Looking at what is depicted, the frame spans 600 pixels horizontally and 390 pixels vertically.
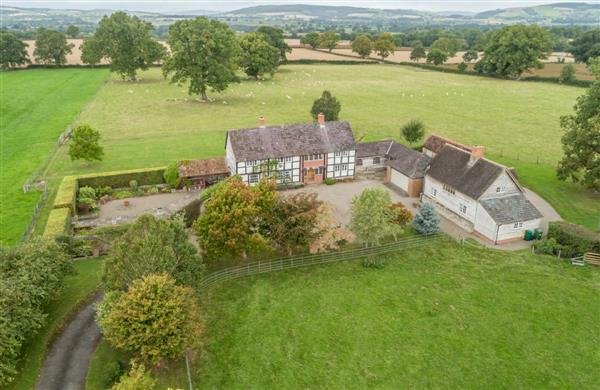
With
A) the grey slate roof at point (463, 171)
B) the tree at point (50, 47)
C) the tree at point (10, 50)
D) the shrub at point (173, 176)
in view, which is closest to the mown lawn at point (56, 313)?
the shrub at point (173, 176)

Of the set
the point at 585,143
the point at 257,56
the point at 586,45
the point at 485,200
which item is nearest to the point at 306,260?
the point at 485,200

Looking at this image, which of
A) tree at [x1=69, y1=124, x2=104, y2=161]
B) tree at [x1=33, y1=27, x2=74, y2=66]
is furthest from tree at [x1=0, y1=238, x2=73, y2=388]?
tree at [x1=33, y1=27, x2=74, y2=66]

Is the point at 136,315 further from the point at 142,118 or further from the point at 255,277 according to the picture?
the point at 142,118

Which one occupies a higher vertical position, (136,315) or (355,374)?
(136,315)

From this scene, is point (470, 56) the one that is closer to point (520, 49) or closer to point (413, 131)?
point (520, 49)

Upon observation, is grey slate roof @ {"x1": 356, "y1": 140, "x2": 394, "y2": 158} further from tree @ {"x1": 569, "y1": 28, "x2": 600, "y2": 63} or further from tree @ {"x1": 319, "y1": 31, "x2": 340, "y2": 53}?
tree @ {"x1": 319, "y1": 31, "x2": 340, "y2": 53}

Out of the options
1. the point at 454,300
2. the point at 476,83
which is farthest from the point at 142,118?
the point at 476,83
